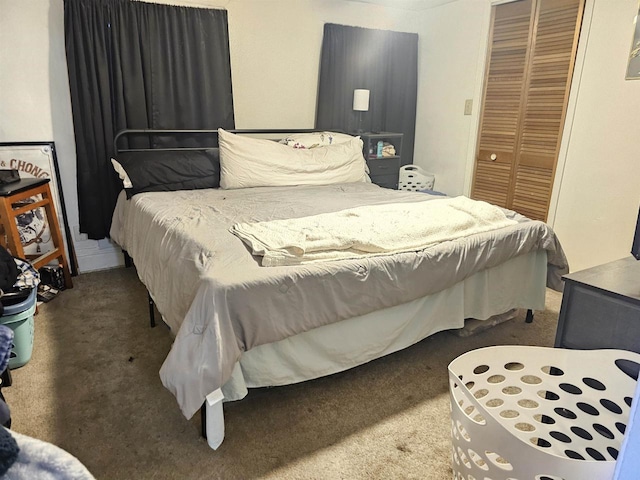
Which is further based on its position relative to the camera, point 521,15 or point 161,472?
point 521,15

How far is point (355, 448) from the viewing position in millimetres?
1517

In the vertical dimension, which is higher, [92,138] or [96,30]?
[96,30]

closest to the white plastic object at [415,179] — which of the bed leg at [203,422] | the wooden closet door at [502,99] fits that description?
the wooden closet door at [502,99]

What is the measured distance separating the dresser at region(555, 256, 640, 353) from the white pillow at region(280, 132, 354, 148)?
237cm

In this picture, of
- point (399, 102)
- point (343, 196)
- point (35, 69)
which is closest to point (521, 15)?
point (399, 102)

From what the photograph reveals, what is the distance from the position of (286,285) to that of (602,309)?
0.95 meters

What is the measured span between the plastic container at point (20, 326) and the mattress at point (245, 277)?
0.52 metres

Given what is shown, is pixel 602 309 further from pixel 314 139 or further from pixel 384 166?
pixel 384 166

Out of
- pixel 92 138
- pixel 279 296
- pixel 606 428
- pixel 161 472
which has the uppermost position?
pixel 92 138

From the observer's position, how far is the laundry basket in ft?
2.97

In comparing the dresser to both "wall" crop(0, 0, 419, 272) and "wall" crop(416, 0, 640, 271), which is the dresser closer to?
"wall" crop(416, 0, 640, 271)

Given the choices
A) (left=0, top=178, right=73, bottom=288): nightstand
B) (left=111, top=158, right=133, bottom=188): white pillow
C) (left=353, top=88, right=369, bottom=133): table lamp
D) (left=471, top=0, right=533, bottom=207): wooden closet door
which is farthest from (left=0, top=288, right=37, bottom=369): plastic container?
(left=471, top=0, right=533, bottom=207): wooden closet door

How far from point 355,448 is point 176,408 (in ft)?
2.41

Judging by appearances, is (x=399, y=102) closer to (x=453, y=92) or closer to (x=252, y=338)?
(x=453, y=92)
